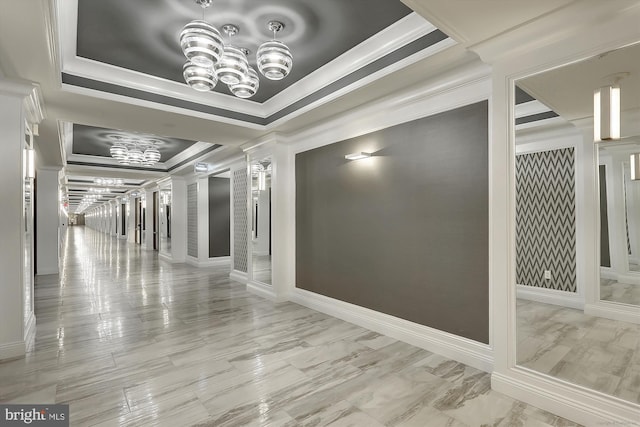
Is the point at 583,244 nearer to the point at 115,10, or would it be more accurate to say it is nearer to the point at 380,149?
the point at 380,149

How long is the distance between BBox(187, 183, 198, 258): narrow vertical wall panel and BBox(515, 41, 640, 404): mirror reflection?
9292 millimetres

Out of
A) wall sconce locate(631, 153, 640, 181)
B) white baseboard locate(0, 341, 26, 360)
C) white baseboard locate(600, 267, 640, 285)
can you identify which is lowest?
white baseboard locate(0, 341, 26, 360)

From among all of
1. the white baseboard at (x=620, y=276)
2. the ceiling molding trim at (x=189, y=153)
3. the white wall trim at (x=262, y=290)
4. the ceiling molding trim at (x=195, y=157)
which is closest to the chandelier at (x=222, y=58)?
the white baseboard at (x=620, y=276)

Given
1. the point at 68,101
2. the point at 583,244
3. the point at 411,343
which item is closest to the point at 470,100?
the point at 583,244

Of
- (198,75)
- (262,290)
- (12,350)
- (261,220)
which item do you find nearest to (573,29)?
(198,75)

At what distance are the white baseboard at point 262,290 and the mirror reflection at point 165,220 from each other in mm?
6141

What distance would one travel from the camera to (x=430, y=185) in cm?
362

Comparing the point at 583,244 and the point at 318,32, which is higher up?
the point at 318,32

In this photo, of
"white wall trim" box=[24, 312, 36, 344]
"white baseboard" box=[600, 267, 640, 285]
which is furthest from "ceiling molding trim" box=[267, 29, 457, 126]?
"white wall trim" box=[24, 312, 36, 344]

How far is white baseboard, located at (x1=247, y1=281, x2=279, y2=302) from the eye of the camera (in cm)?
589

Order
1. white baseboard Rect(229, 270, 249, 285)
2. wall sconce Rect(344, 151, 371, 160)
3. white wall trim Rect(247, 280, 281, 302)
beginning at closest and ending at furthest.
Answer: wall sconce Rect(344, 151, 371, 160) → white wall trim Rect(247, 280, 281, 302) → white baseboard Rect(229, 270, 249, 285)

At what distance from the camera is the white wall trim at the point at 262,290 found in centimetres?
588

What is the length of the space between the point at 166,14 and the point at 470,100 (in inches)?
122

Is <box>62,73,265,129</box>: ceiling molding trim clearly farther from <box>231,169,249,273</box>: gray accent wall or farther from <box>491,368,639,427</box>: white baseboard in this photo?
<box>491,368,639,427</box>: white baseboard
